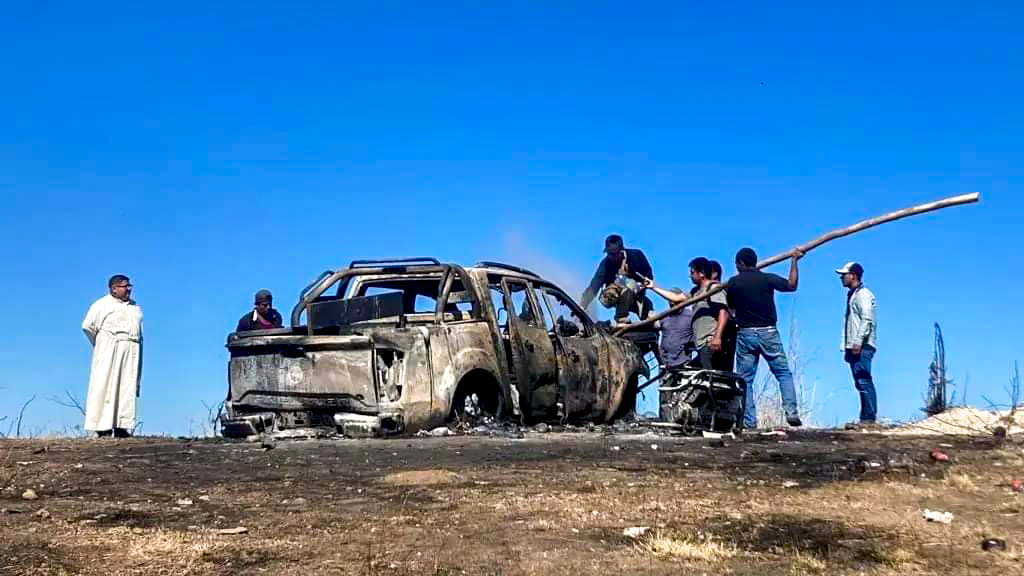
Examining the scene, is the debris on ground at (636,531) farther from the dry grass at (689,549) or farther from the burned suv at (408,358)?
the burned suv at (408,358)

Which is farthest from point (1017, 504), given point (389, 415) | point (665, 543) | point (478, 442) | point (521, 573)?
point (389, 415)

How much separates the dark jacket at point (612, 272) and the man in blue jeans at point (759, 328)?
198cm

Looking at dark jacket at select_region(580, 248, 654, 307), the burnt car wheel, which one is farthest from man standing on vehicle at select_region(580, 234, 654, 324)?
the burnt car wheel

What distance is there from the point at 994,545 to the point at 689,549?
1.33 meters

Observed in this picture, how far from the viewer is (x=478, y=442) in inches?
348

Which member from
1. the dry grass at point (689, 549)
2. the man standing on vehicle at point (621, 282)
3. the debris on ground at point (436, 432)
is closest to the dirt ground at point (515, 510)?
the dry grass at point (689, 549)

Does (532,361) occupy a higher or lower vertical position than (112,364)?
lower

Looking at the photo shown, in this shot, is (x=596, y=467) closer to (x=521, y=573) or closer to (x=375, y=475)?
(x=375, y=475)

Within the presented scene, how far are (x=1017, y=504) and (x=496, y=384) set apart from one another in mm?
5305

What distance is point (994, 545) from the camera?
4.56 meters

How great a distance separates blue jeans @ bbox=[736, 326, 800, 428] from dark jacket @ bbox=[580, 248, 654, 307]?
210 centimetres

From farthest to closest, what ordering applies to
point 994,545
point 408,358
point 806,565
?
point 408,358 → point 994,545 → point 806,565

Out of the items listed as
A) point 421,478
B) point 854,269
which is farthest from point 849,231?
point 421,478

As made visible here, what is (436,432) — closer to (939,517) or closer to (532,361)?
(532,361)
